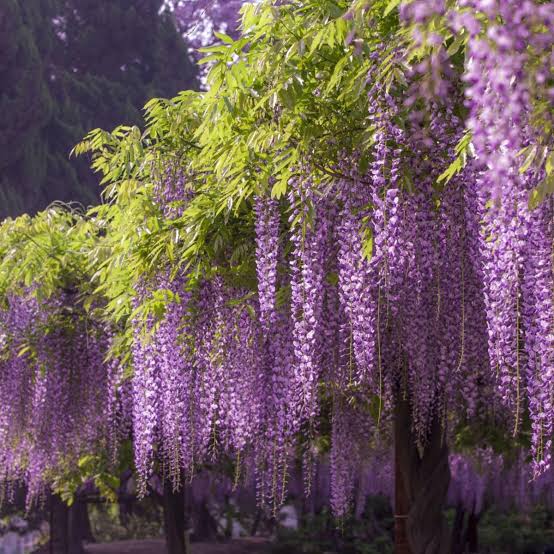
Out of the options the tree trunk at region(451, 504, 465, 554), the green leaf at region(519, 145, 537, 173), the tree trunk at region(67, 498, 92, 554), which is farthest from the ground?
the green leaf at region(519, 145, 537, 173)

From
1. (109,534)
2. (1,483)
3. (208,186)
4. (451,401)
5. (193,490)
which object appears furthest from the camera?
(109,534)

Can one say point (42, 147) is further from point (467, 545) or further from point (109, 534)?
point (467, 545)

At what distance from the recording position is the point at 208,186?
21.7 ft

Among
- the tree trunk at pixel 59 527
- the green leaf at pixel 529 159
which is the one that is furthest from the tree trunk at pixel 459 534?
the green leaf at pixel 529 159

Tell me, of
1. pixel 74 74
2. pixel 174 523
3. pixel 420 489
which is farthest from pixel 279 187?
pixel 74 74

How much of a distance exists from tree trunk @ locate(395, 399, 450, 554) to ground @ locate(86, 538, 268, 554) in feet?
30.0

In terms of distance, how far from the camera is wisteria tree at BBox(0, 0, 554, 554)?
4.36m

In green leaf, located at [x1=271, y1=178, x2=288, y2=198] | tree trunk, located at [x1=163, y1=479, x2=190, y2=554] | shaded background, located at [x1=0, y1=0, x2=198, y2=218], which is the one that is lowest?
tree trunk, located at [x1=163, y1=479, x2=190, y2=554]

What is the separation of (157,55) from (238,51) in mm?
20787

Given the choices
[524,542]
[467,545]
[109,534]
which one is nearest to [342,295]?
[467,545]

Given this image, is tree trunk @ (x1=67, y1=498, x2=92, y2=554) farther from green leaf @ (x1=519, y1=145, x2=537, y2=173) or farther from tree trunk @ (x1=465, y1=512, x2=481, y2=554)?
green leaf @ (x1=519, y1=145, x2=537, y2=173)

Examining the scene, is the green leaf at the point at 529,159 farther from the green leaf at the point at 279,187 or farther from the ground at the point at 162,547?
the ground at the point at 162,547

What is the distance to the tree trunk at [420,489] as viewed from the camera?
25.7 ft

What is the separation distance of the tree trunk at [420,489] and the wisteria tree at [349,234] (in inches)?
0.6
